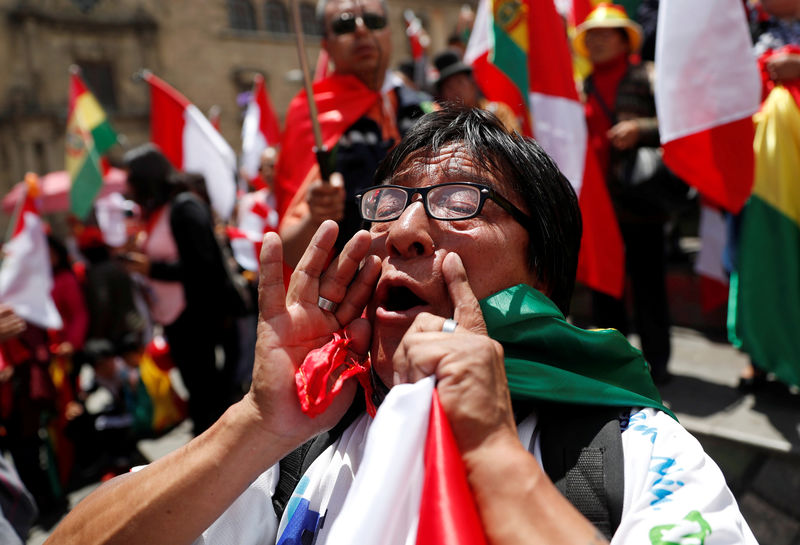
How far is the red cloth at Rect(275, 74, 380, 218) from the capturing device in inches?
111

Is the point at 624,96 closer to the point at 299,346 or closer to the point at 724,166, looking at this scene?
the point at 724,166

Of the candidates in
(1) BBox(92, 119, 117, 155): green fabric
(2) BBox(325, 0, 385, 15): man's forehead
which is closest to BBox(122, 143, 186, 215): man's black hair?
(2) BBox(325, 0, 385, 15): man's forehead

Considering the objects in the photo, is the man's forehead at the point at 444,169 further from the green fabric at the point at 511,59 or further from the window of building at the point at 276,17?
the window of building at the point at 276,17

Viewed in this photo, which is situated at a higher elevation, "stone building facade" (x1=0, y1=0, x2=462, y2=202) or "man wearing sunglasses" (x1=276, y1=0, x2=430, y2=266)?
"stone building facade" (x1=0, y1=0, x2=462, y2=202)

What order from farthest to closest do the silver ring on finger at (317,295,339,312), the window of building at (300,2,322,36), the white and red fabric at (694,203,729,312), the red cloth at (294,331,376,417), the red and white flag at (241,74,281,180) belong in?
the window of building at (300,2,322,36) → the red and white flag at (241,74,281,180) → the white and red fabric at (694,203,729,312) → the silver ring on finger at (317,295,339,312) → the red cloth at (294,331,376,417)

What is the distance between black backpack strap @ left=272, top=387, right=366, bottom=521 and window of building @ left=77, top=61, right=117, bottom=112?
82.6 ft

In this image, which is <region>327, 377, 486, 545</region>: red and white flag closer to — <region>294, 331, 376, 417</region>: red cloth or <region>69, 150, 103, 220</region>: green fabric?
<region>294, 331, 376, 417</region>: red cloth

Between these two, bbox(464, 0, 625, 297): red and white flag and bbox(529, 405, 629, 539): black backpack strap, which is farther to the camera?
bbox(464, 0, 625, 297): red and white flag

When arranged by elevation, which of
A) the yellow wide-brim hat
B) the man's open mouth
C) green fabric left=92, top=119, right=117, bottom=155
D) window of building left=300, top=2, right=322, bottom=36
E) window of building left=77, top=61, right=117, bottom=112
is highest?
window of building left=300, top=2, right=322, bottom=36

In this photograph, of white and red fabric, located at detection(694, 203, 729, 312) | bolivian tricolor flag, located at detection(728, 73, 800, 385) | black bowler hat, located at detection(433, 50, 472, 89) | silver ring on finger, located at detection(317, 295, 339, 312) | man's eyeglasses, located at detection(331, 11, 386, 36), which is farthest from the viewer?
black bowler hat, located at detection(433, 50, 472, 89)

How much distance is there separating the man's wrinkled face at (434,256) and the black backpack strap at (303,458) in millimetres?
172

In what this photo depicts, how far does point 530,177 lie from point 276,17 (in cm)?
2713

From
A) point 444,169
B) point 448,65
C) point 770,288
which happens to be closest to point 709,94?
point 770,288

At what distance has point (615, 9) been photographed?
3598mm
